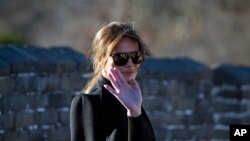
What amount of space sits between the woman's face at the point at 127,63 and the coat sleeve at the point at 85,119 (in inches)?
7.3

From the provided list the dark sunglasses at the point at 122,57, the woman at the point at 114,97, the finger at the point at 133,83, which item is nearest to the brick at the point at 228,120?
the woman at the point at 114,97

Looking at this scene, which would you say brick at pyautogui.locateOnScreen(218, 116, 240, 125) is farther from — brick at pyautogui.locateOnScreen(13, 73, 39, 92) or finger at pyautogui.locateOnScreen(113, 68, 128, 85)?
finger at pyautogui.locateOnScreen(113, 68, 128, 85)

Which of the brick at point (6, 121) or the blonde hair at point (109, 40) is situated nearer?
the blonde hair at point (109, 40)

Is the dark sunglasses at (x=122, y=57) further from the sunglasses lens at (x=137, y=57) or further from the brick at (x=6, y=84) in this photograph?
the brick at (x=6, y=84)

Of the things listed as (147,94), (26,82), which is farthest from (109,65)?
(147,94)

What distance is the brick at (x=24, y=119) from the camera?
27.9 feet

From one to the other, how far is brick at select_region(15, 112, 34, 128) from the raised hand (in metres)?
2.24

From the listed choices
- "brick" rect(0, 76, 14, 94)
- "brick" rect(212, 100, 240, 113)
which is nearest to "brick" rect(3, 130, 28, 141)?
"brick" rect(0, 76, 14, 94)

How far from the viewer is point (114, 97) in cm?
649

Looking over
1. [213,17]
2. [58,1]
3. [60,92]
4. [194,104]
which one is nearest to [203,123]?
[194,104]

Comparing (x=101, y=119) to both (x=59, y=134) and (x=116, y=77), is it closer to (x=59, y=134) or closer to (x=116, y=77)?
(x=116, y=77)

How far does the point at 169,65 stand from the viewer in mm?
10664

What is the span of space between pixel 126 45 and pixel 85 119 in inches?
18.7

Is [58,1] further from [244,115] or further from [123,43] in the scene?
[123,43]
